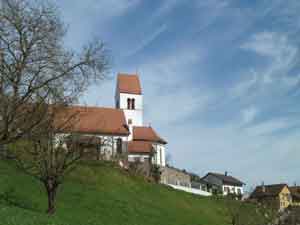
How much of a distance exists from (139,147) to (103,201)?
3368 cm

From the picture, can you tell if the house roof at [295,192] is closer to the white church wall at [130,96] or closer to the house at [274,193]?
the house at [274,193]

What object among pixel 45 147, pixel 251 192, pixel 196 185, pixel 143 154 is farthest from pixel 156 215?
pixel 251 192

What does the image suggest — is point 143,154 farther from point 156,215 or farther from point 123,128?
point 156,215

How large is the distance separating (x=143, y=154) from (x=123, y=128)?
6.24 m

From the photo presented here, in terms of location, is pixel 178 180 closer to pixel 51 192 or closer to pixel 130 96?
pixel 130 96

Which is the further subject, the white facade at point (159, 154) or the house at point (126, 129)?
the white facade at point (159, 154)

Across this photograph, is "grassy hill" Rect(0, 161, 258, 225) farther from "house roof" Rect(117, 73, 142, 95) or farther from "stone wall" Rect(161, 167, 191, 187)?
"house roof" Rect(117, 73, 142, 95)

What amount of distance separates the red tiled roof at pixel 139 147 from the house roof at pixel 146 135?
66.1 inches

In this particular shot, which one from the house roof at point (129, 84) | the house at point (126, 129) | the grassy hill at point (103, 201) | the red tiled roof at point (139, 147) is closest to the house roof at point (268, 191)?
the house at point (126, 129)

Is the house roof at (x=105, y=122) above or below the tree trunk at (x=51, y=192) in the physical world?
above

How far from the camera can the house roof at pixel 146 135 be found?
70750mm

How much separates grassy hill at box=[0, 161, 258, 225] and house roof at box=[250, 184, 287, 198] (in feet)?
171

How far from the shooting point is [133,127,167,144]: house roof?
70.8m

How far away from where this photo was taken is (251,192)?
106m
